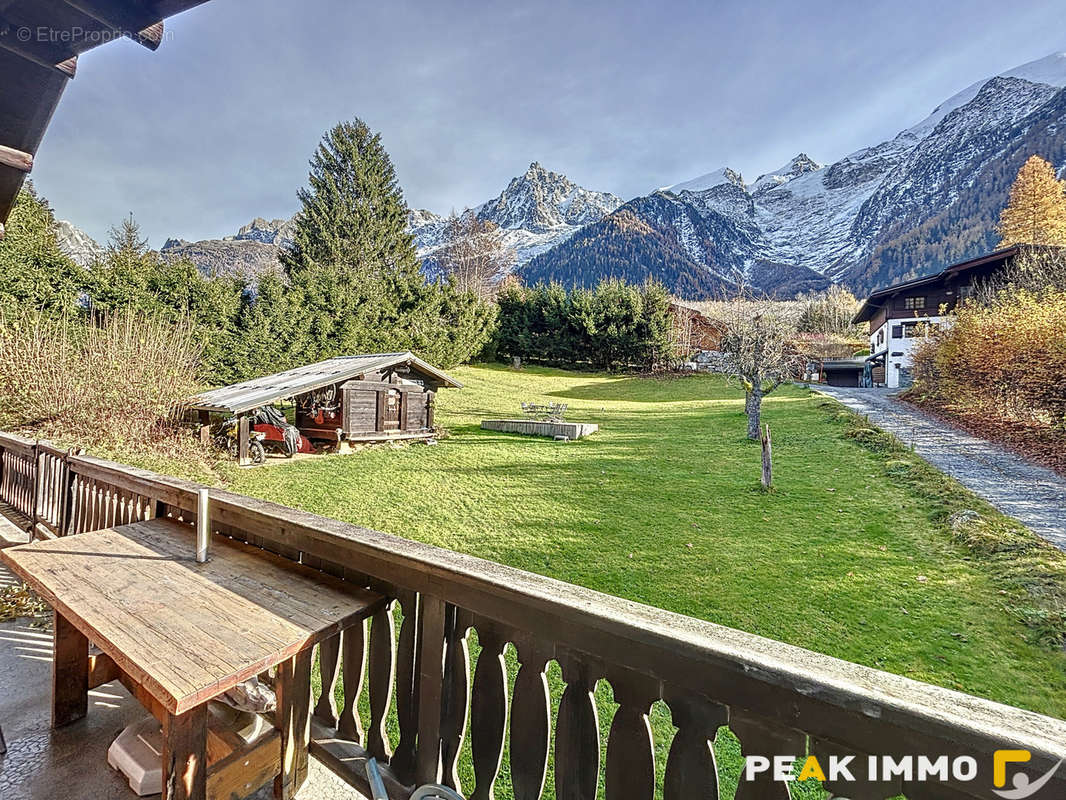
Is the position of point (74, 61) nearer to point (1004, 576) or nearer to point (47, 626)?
point (47, 626)

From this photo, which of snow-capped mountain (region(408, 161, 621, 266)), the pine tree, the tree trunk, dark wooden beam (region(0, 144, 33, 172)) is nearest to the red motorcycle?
the pine tree

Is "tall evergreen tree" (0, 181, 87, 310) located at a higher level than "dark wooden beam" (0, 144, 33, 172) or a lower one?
higher

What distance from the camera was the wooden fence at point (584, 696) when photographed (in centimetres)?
79

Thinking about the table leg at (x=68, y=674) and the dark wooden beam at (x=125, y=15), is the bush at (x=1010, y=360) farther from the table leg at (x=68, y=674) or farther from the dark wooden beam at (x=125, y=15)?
the table leg at (x=68, y=674)

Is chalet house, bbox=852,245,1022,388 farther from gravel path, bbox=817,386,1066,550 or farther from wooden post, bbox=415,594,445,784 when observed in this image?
wooden post, bbox=415,594,445,784

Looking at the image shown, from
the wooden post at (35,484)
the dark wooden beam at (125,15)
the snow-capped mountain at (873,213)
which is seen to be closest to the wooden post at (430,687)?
the dark wooden beam at (125,15)

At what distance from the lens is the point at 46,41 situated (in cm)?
142

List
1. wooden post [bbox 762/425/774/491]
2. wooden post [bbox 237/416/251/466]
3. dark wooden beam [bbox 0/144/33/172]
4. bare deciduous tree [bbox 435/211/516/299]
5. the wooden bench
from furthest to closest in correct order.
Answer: bare deciduous tree [bbox 435/211/516/299] → the wooden bench → wooden post [bbox 237/416/251/466] → wooden post [bbox 762/425/774/491] → dark wooden beam [bbox 0/144/33/172]

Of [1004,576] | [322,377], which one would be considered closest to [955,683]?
[1004,576]

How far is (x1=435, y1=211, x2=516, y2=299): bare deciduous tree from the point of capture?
108ft

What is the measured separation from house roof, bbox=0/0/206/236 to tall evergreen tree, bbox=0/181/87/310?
1149cm

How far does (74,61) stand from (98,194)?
Result: 29.0 ft

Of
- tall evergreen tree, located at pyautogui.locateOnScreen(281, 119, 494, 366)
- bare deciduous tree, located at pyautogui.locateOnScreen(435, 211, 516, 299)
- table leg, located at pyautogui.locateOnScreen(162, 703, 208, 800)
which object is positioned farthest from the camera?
bare deciduous tree, located at pyautogui.locateOnScreen(435, 211, 516, 299)

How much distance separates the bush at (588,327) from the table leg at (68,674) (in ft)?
86.5
